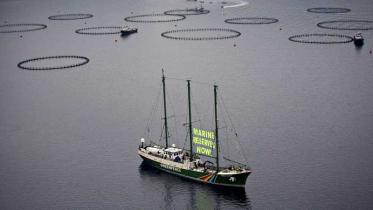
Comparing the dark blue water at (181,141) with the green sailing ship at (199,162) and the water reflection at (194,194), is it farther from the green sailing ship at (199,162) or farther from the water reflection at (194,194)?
the green sailing ship at (199,162)

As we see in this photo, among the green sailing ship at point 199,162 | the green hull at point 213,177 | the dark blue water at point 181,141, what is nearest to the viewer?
the green hull at point 213,177

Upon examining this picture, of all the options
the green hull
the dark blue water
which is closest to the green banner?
the green hull

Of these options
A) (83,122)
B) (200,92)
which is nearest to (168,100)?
(200,92)

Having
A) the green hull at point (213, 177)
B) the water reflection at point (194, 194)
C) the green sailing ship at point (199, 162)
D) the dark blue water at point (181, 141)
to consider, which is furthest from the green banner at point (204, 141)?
the dark blue water at point (181, 141)

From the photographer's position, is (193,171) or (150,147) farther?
(150,147)

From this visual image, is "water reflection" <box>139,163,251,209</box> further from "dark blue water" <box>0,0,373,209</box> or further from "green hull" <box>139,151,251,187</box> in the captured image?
"green hull" <box>139,151,251,187</box>

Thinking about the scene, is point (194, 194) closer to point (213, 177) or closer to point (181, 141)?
point (213, 177)

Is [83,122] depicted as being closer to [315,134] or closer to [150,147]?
[150,147]

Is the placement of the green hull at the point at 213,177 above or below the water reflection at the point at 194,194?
above

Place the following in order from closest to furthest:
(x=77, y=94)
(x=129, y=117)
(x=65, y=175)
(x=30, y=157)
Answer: (x=65, y=175) < (x=30, y=157) < (x=129, y=117) < (x=77, y=94)
